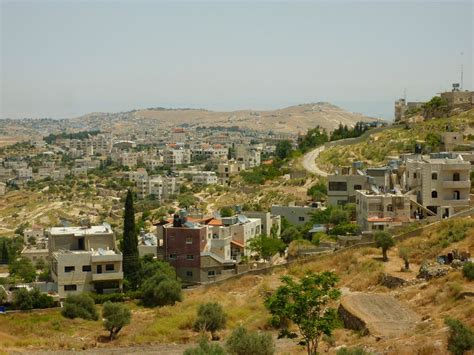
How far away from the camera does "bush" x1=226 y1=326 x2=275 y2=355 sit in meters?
20.2

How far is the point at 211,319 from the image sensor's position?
2695 centimetres

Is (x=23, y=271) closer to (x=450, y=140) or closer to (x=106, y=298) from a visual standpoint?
(x=106, y=298)

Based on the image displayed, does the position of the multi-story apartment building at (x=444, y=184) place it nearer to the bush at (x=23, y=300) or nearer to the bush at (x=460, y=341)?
the bush at (x=460, y=341)

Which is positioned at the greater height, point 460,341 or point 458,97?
point 458,97

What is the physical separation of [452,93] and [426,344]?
52.3m

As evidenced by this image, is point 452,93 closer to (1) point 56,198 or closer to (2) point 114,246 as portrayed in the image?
(2) point 114,246

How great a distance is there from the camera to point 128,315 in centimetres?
2797

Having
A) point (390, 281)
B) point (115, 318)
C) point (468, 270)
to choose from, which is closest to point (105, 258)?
point (115, 318)

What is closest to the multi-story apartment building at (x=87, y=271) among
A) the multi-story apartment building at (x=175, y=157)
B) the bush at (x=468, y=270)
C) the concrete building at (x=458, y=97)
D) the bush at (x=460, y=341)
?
the bush at (x=468, y=270)

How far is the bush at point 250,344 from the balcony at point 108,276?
12.7 m

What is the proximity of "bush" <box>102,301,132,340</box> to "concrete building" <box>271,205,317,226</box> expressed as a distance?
17354 mm

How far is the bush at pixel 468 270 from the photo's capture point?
24578 millimetres

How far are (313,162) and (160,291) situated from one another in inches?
1417

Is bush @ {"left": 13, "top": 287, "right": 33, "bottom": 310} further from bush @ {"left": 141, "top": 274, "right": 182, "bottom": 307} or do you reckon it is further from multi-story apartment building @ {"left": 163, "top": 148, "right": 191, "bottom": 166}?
multi-story apartment building @ {"left": 163, "top": 148, "right": 191, "bottom": 166}
